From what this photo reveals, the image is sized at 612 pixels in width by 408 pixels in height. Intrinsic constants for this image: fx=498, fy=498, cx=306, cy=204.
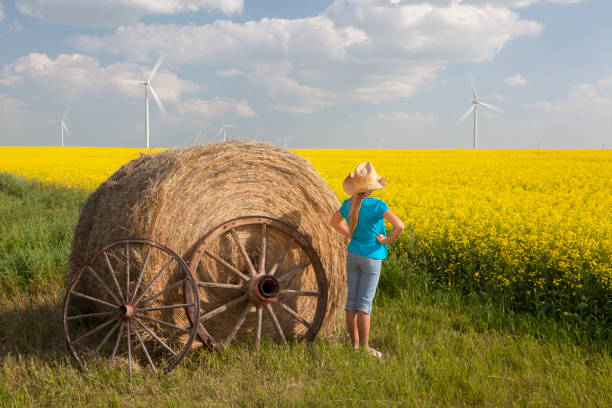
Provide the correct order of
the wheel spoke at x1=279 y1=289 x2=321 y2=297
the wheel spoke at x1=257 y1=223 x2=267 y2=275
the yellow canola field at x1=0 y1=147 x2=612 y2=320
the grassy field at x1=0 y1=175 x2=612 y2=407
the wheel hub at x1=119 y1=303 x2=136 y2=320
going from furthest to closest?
the yellow canola field at x1=0 y1=147 x2=612 y2=320 < the wheel spoke at x1=279 y1=289 x2=321 y2=297 < the wheel spoke at x1=257 y1=223 x2=267 y2=275 < the wheel hub at x1=119 y1=303 x2=136 y2=320 < the grassy field at x1=0 y1=175 x2=612 y2=407

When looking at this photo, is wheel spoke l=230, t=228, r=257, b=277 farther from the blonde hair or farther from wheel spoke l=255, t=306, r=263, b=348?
the blonde hair

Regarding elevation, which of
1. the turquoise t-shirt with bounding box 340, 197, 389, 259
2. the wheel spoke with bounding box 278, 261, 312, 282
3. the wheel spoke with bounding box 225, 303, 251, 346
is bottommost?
the wheel spoke with bounding box 225, 303, 251, 346

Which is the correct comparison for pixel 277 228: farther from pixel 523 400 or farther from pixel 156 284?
pixel 523 400

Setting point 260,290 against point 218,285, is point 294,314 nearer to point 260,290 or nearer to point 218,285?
point 260,290

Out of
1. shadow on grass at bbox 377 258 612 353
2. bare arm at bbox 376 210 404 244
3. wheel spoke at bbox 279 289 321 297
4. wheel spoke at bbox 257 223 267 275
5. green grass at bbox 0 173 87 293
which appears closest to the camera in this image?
bare arm at bbox 376 210 404 244

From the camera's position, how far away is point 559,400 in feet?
12.8

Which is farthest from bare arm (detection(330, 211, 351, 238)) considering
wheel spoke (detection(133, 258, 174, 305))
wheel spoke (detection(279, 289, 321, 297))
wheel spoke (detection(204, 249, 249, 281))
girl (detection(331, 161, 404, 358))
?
wheel spoke (detection(133, 258, 174, 305))

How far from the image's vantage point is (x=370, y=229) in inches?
182

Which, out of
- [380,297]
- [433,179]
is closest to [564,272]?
[380,297]

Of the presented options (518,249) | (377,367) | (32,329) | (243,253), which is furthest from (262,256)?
(518,249)

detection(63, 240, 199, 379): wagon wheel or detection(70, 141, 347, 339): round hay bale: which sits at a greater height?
detection(70, 141, 347, 339): round hay bale

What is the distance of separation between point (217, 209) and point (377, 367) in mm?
2035

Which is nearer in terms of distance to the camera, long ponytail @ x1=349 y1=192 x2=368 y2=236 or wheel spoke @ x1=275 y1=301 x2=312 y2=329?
long ponytail @ x1=349 y1=192 x2=368 y2=236

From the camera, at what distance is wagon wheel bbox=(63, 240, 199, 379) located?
4.14m
